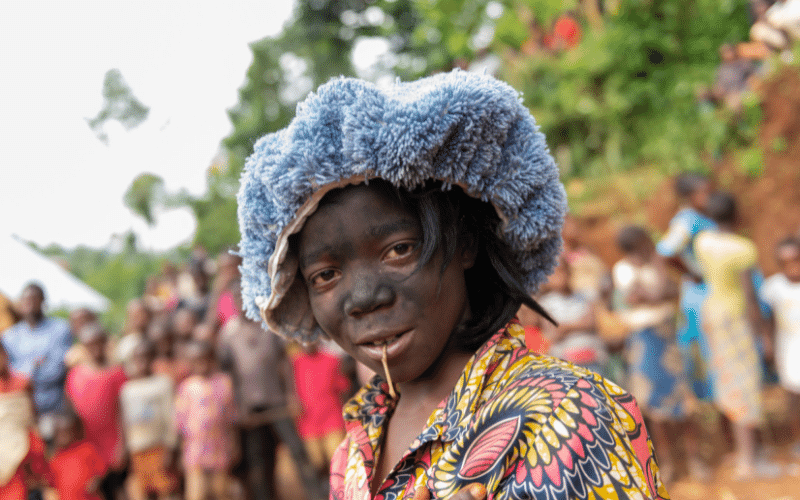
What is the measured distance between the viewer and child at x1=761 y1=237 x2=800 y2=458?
16.2ft

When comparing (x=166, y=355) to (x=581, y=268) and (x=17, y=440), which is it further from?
(x=581, y=268)

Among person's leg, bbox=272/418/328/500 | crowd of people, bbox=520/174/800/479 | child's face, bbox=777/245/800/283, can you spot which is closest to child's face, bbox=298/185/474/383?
crowd of people, bbox=520/174/800/479

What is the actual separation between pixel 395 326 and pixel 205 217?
19976mm

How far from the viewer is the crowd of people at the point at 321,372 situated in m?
4.92

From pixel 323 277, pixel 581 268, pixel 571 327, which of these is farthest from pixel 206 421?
pixel 323 277

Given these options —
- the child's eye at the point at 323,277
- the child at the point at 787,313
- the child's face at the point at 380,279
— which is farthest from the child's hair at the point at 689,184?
the child's eye at the point at 323,277

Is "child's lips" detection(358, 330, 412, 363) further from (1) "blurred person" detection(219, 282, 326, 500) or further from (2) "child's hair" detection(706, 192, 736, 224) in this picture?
(2) "child's hair" detection(706, 192, 736, 224)

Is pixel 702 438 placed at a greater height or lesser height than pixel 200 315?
lesser

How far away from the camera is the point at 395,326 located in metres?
1.23

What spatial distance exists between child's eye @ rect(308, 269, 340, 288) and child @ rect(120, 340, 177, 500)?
4517 mm

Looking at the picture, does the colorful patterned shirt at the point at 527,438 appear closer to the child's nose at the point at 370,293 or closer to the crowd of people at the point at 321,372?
the child's nose at the point at 370,293

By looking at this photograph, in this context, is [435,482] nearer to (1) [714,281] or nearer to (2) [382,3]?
(1) [714,281]

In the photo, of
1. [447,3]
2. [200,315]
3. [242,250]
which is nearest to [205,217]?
[447,3]

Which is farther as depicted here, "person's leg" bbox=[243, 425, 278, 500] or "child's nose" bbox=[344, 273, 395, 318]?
"person's leg" bbox=[243, 425, 278, 500]
